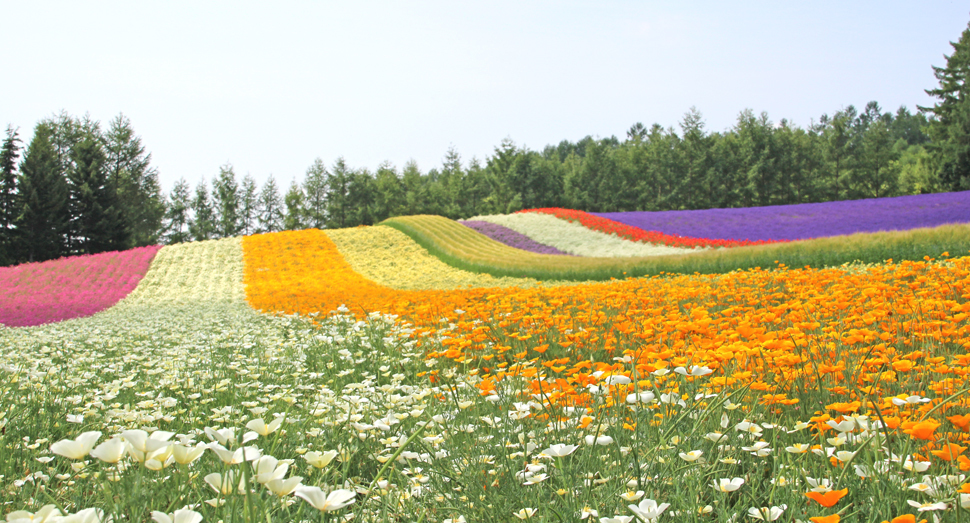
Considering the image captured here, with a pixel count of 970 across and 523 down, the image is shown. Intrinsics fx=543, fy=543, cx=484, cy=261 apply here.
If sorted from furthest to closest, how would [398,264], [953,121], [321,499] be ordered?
[953,121], [398,264], [321,499]

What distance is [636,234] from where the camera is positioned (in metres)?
27.2

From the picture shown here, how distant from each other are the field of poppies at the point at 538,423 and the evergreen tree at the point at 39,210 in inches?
1541

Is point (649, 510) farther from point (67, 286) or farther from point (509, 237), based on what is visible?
point (509, 237)

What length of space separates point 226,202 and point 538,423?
61866 millimetres

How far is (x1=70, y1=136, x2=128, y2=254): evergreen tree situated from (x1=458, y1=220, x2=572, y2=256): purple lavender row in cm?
2704

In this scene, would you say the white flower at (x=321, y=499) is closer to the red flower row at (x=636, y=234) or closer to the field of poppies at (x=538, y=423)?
the field of poppies at (x=538, y=423)

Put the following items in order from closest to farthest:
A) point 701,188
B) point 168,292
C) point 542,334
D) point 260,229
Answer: point 542,334
point 168,292
point 701,188
point 260,229

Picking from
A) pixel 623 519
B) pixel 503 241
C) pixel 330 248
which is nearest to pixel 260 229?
pixel 330 248

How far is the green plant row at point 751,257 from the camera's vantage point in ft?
38.5

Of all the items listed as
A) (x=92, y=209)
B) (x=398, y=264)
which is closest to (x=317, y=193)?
(x=92, y=209)

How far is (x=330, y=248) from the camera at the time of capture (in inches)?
1145

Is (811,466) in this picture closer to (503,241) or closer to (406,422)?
(406,422)

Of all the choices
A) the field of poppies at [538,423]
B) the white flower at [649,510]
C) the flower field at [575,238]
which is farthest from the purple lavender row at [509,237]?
the white flower at [649,510]

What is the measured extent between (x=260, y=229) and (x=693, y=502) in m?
65.8
